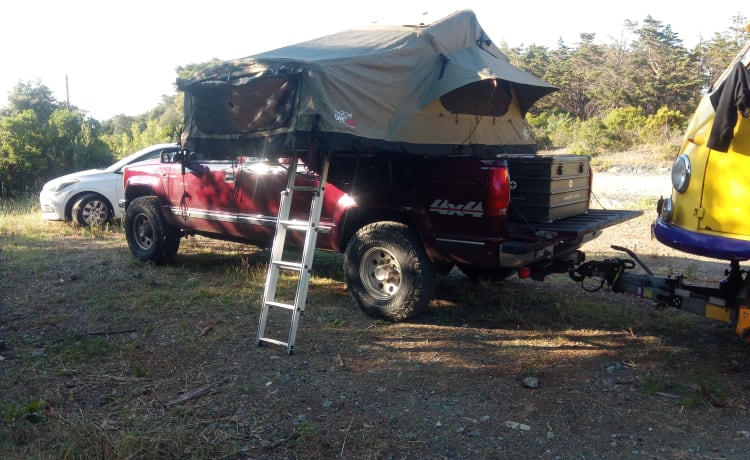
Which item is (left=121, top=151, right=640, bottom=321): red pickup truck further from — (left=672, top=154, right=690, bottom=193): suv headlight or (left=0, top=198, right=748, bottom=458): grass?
(left=672, top=154, right=690, bottom=193): suv headlight

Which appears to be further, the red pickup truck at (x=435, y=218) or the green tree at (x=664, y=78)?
the green tree at (x=664, y=78)

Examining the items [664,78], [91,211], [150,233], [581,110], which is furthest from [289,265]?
[581,110]

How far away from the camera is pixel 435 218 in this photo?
570 centimetres

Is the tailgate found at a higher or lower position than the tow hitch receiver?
higher

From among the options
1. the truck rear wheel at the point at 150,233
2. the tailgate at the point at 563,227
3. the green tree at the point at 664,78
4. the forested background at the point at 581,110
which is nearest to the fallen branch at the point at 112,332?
the truck rear wheel at the point at 150,233

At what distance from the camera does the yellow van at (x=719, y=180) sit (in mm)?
3949

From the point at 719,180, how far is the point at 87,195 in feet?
36.5

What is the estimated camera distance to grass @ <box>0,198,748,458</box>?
3775 millimetres

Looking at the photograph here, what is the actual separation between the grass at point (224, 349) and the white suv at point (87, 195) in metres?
3.62

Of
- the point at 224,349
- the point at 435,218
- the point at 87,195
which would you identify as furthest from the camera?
the point at 87,195

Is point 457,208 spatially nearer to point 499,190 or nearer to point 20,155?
point 499,190

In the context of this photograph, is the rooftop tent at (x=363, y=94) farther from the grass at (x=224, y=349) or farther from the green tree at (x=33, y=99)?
the green tree at (x=33, y=99)

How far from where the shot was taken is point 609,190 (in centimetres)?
1480

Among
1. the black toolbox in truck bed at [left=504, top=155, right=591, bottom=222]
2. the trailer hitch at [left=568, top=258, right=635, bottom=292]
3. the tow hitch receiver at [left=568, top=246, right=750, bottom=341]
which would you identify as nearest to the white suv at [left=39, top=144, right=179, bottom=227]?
the black toolbox in truck bed at [left=504, top=155, right=591, bottom=222]
